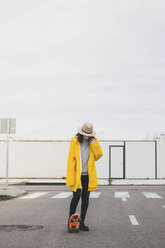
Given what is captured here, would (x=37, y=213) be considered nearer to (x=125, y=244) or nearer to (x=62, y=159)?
(x=125, y=244)

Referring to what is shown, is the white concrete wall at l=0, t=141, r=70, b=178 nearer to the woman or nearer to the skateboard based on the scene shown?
the woman

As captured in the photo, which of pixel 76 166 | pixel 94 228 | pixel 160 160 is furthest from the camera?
pixel 160 160

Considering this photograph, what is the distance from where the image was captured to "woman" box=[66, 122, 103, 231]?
6.96m

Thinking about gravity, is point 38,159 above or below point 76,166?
below

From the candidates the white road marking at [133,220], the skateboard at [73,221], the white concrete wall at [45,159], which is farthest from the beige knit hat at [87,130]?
the white concrete wall at [45,159]

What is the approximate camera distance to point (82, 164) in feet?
23.2

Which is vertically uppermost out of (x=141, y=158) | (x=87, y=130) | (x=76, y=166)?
(x=87, y=130)

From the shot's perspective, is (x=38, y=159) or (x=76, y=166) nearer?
(x=76, y=166)

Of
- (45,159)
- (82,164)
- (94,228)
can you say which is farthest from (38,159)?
(82,164)

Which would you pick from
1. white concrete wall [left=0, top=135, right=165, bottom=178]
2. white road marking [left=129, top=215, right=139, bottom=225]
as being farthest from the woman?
white concrete wall [left=0, top=135, right=165, bottom=178]

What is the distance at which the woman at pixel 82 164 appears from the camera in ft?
22.8

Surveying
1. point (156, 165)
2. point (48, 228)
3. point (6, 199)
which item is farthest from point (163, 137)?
point (48, 228)

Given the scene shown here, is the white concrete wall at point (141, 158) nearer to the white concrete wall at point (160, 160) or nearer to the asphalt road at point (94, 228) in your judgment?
the white concrete wall at point (160, 160)

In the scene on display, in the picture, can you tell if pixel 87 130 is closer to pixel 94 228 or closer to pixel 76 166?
pixel 76 166
